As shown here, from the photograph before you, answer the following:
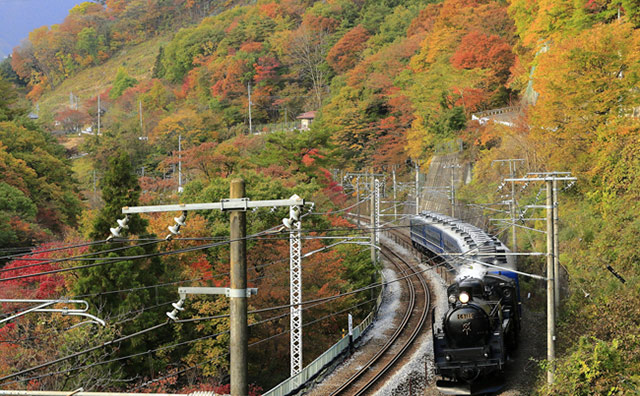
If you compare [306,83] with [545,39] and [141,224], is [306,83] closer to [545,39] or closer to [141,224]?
[545,39]

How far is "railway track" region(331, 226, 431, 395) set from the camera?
17.1 metres

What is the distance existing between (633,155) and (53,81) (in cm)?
10827

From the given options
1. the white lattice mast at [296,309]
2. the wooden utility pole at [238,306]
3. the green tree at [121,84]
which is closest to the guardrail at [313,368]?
the white lattice mast at [296,309]

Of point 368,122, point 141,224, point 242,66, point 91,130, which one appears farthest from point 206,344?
point 91,130

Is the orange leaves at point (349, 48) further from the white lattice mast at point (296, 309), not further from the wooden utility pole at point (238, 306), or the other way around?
the wooden utility pole at point (238, 306)

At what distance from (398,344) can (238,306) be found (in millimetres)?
15071

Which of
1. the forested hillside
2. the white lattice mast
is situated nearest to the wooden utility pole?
the forested hillside

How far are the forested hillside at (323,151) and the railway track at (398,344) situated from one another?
8.38ft

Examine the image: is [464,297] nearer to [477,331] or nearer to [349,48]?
[477,331]

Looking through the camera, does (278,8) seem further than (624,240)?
Yes

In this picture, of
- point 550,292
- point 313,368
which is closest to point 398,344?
point 313,368

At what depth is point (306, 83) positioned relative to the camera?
74.4 metres

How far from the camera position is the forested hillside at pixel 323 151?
19297mm

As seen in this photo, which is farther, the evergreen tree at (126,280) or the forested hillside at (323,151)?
the evergreen tree at (126,280)
